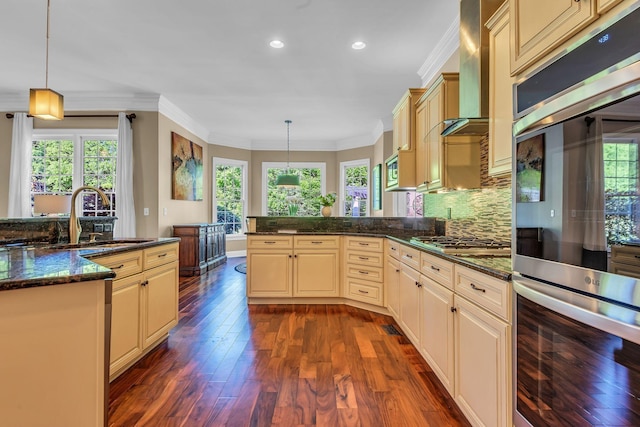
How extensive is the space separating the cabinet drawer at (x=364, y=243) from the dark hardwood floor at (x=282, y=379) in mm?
744

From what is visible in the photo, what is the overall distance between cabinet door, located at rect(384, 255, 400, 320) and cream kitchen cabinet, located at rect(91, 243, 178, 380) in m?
2.02

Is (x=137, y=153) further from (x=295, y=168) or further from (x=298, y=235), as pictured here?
(x=295, y=168)

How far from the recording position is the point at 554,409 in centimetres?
112

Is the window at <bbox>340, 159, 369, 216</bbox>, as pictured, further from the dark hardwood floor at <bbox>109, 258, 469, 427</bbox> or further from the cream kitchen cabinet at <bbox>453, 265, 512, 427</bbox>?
the cream kitchen cabinet at <bbox>453, 265, 512, 427</bbox>

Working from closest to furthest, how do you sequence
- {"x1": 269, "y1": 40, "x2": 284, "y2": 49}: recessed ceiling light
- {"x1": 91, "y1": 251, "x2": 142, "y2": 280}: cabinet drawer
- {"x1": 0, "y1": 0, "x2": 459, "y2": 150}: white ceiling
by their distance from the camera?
{"x1": 91, "y1": 251, "x2": 142, "y2": 280}: cabinet drawer → {"x1": 0, "y1": 0, "x2": 459, "y2": 150}: white ceiling → {"x1": 269, "y1": 40, "x2": 284, "y2": 49}: recessed ceiling light

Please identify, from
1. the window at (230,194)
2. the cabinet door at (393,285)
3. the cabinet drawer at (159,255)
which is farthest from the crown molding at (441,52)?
the window at (230,194)

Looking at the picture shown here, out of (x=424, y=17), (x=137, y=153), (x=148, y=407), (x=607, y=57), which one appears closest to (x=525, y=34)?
(x=607, y=57)

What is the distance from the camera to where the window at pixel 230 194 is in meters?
7.81

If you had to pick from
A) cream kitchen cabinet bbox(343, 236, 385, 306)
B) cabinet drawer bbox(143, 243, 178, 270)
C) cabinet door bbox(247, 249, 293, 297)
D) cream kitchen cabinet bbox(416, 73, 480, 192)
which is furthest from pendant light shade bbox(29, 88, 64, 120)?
cream kitchen cabinet bbox(416, 73, 480, 192)

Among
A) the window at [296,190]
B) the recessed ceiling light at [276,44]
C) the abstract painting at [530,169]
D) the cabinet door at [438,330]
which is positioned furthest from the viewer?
the window at [296,190]

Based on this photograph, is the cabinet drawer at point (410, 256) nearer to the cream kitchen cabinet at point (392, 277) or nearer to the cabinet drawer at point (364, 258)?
the cream kitchen cabinet at point (392, 277)

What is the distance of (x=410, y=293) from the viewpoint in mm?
2781

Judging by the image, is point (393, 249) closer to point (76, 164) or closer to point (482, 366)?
point (482, 366)

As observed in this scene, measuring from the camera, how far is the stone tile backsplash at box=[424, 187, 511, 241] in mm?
2379
